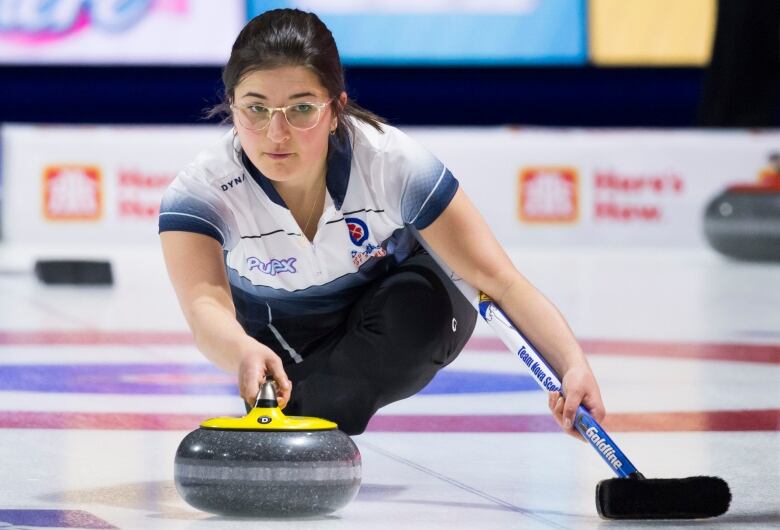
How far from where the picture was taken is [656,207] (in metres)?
10.4

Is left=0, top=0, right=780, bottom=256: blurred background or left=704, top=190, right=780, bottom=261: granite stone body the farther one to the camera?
left=0, top=0, right=780, bottom=256: blurred background

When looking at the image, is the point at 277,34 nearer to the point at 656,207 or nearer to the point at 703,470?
the point at 703,470

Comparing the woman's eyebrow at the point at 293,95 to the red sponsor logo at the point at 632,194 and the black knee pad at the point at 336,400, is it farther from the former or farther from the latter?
the red sponsor logo at the point at 632,194

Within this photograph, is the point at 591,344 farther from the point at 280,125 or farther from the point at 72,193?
the point at 72,193

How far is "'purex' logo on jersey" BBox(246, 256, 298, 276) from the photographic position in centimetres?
306

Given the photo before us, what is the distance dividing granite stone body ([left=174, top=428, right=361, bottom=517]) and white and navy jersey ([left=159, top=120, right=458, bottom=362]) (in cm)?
51

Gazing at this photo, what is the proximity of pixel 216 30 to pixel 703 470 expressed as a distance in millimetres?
9491

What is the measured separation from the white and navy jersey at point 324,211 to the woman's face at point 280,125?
0.14m

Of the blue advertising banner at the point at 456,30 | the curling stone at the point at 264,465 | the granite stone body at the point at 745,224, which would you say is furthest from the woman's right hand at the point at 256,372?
the blue advertising banner at the point at 456,30

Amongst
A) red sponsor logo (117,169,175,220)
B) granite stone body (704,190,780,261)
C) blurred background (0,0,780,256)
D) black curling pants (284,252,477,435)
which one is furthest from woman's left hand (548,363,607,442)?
red sponsor logo (117,169,175,220)

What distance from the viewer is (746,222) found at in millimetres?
9555

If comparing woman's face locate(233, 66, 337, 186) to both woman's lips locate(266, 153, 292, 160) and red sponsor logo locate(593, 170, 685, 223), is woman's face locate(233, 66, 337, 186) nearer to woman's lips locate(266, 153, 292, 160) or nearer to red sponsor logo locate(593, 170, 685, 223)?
woman's lips locate(266, 153, 292, 160)

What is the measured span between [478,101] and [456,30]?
1218mm

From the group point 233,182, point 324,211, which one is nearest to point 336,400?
point 324,211
